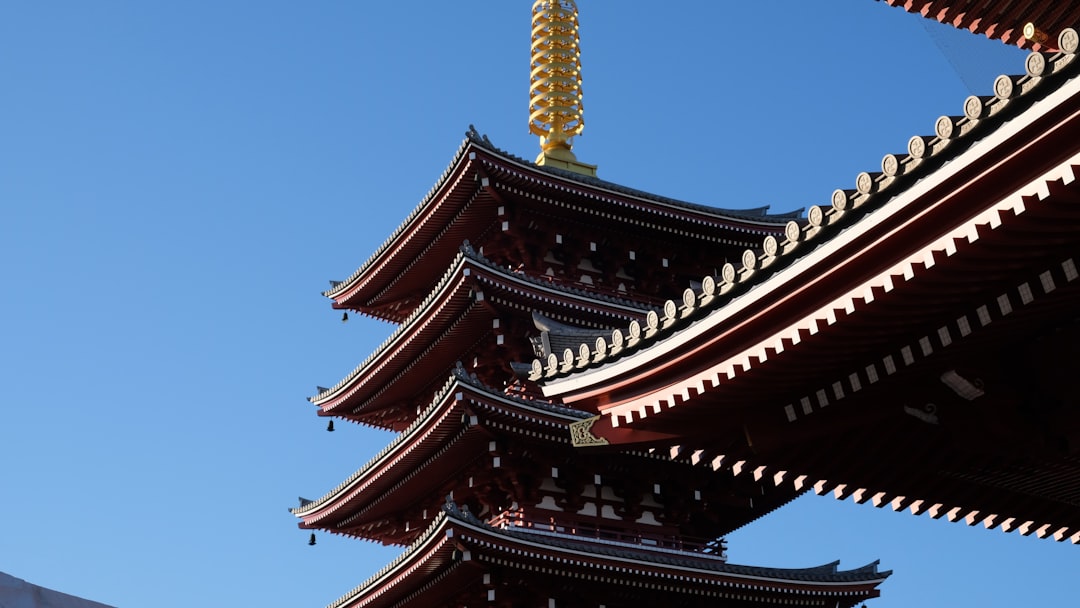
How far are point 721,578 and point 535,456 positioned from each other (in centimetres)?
411

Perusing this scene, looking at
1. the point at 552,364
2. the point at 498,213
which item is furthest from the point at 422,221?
the point at 552,364

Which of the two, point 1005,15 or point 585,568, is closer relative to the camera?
point 1005,15

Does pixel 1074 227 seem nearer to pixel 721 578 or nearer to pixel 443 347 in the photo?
pixel 721 578

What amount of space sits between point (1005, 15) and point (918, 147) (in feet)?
14.4

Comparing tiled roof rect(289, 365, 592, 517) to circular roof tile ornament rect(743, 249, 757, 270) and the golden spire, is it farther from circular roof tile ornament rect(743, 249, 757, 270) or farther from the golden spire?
circular roof tile ornament rect(743, 249, 757, 270)

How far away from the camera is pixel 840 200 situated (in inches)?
299

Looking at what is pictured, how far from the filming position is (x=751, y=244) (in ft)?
89.2

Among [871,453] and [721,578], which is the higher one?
[721,578]

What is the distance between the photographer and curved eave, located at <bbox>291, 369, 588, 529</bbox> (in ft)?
72.0

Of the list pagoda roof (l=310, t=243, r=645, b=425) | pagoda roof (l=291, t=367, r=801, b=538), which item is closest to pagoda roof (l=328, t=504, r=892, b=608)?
pagoda roof (l=291, t=367, r=801, b=538)

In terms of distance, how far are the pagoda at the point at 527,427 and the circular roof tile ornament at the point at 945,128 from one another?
44.1 ft

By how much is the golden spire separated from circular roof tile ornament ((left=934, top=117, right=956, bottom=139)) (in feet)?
68.3

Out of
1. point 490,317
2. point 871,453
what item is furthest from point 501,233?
point 871,453

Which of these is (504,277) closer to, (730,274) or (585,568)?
(585,568)
